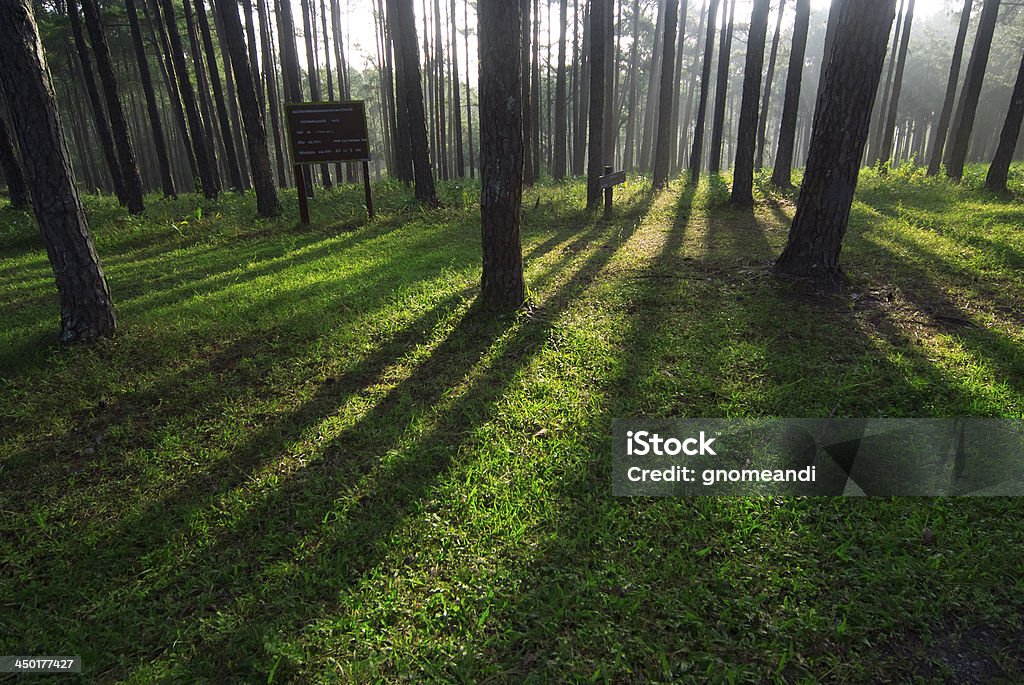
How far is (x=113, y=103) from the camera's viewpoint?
43.4ft

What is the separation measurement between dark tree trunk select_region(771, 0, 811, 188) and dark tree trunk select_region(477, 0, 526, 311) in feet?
38.8

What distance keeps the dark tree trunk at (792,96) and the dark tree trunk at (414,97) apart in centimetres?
976

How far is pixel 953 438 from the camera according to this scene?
3381 millimetres

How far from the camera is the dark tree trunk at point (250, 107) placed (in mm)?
11766

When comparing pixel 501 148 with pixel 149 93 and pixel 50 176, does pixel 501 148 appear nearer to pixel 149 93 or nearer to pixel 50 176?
pixel 50 176

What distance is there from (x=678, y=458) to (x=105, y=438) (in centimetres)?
431

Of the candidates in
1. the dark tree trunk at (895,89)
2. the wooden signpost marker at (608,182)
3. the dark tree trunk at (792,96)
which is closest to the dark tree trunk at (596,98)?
the wooden signpost marker at (608,182)

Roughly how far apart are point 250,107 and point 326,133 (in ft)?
7.35

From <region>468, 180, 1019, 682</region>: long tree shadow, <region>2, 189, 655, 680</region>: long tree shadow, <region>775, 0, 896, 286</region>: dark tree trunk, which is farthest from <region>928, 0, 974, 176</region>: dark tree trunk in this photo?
<region>2, 189, 655, 680</region>: long tree shadow

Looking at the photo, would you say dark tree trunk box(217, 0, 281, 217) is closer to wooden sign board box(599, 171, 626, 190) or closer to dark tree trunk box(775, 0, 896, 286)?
wooden sign board box(599, 171, 626, 190)

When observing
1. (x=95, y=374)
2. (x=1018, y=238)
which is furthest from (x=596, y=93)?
(x=95, y=374)

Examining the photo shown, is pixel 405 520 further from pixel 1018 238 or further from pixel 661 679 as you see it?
pixel 1018 238

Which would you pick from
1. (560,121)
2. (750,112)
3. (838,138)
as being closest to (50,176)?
(838,138)

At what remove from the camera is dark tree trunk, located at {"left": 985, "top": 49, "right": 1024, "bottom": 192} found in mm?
10977
